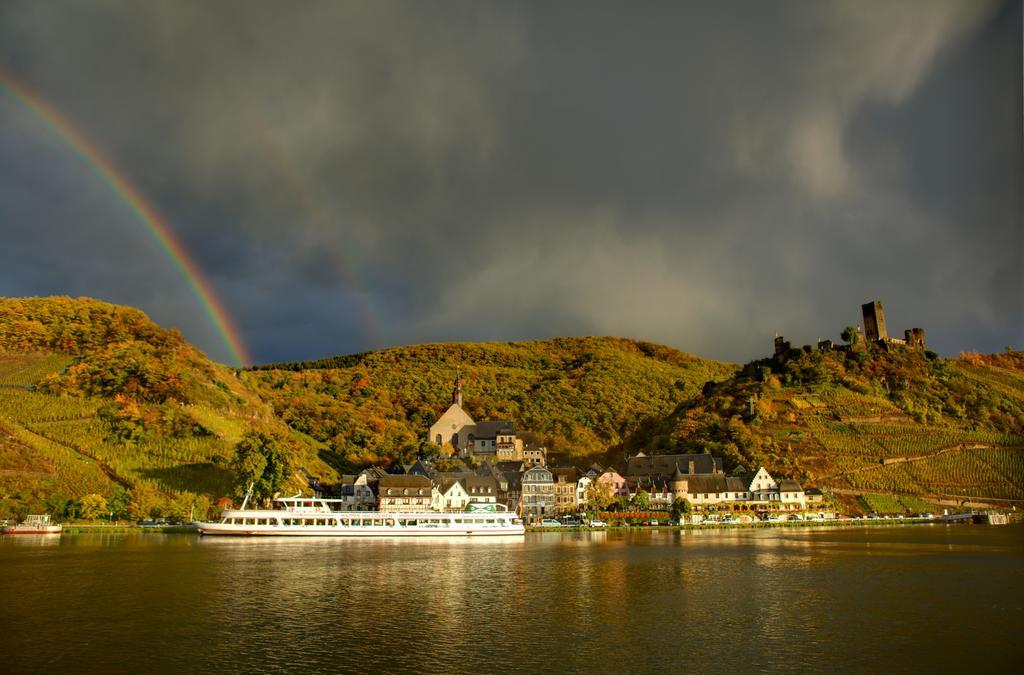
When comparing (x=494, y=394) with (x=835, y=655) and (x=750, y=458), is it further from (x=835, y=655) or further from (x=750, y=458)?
(x=835, y=655)

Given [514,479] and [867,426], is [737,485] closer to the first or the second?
[514,479]

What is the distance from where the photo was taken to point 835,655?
26.2 metres

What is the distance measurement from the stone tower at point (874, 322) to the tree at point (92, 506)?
16656cm

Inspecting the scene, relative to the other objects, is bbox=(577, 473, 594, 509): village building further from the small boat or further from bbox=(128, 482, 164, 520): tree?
the small boat

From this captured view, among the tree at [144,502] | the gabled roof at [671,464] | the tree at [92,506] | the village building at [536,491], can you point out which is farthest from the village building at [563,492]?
the tree at [92,506]

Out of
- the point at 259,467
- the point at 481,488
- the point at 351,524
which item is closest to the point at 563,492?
the point at 481,488

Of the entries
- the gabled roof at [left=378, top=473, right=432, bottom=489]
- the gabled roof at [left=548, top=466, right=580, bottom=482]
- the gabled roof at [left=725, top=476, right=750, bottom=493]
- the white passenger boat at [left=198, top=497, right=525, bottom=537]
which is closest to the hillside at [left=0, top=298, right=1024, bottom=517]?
the gabled roof at [left=725, top=476, right=750, bottom=493]

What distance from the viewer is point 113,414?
369 feet

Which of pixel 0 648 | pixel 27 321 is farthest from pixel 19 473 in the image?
pixel 0 648

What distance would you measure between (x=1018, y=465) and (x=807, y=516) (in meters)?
50.6

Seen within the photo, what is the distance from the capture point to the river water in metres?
25.6

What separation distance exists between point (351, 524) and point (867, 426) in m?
106

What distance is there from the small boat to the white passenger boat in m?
16.4

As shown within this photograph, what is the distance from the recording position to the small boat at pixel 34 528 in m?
82.4
